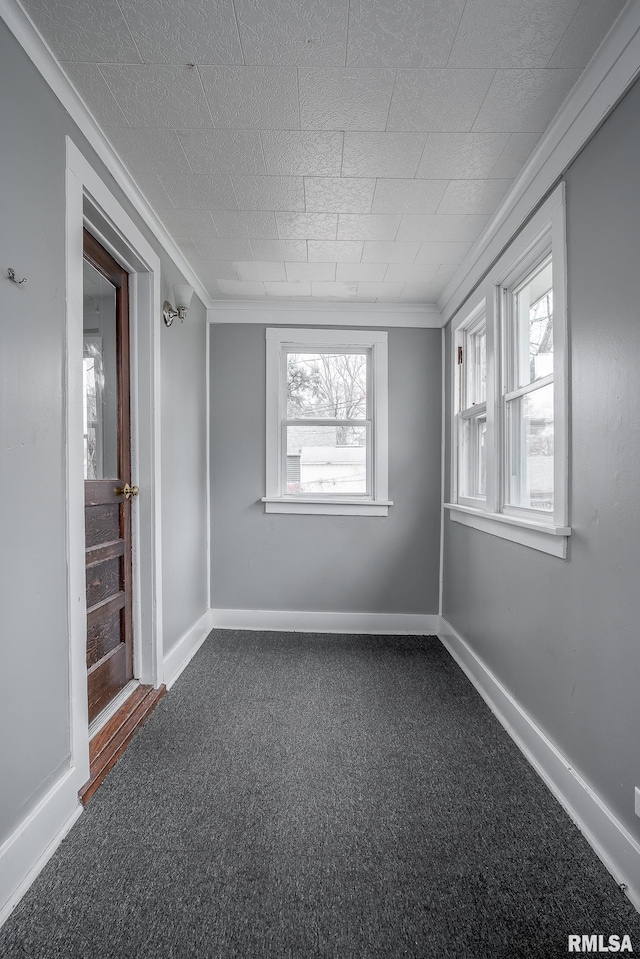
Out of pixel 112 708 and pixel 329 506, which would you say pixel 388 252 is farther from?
pixel 112 708

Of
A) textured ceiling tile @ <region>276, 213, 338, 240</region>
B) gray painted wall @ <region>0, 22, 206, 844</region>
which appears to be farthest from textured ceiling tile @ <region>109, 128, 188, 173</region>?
textured ceiling tile @ <region>276, 213, 338, 240</region>

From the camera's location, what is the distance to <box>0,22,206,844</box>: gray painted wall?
4.49 ft

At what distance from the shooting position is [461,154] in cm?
198

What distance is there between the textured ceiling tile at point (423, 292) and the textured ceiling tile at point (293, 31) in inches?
74.0

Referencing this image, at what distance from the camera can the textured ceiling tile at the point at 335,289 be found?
10.9ft

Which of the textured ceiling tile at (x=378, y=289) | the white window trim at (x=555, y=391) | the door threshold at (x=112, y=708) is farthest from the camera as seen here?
the textured ceiling tile at (x=378, y=289)

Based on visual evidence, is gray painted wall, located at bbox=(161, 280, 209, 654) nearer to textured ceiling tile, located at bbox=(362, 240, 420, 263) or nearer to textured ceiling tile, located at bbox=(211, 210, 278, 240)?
textured ceiling tile, located at bbox=(211, 210, 278, 240)

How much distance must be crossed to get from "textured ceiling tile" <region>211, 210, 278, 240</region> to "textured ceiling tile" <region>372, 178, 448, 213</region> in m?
0.53

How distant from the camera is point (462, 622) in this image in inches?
125

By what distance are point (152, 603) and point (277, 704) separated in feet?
2.67

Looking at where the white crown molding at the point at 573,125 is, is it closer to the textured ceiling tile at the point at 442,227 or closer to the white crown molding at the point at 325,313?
the textured ceiling tile at the point at 442,227

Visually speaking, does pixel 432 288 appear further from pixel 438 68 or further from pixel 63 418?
pixel 63 418

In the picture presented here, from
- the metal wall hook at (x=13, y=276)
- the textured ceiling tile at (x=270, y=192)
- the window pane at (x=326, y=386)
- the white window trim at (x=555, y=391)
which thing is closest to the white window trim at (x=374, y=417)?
the window pane at (x=326, y=386)

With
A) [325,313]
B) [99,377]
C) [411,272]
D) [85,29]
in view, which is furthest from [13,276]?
[325,313]
